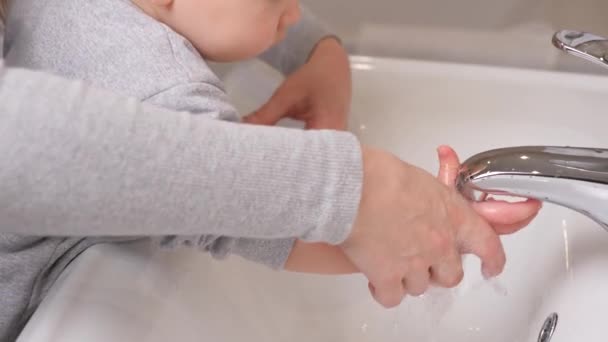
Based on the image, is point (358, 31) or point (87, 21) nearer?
point (87, 21)

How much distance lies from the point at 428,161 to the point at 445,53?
196 mm

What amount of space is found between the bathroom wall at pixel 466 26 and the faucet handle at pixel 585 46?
0.31m

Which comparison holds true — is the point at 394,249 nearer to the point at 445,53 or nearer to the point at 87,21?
the point at 87,21

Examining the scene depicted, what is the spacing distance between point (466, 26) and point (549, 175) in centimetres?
41

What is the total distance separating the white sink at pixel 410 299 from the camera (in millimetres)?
474

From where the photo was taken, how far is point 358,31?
33.8 inches

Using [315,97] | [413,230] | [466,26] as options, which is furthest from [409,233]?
[466,26]

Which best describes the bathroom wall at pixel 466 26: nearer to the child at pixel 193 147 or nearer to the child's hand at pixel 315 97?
the child's hand at pixel 315 97

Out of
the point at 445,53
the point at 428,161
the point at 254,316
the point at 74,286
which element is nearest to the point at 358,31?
the point at 445,53

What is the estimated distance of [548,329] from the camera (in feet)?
1.74

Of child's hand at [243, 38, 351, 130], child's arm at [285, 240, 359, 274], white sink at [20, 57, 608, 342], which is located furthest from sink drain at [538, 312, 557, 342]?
child's hand at [243, 38, 351, 130]

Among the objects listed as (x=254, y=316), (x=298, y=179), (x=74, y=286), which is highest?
(x=298, y=179)

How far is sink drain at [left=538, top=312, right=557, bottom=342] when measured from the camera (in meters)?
0.53

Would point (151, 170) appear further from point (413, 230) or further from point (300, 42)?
point (300, 42)
